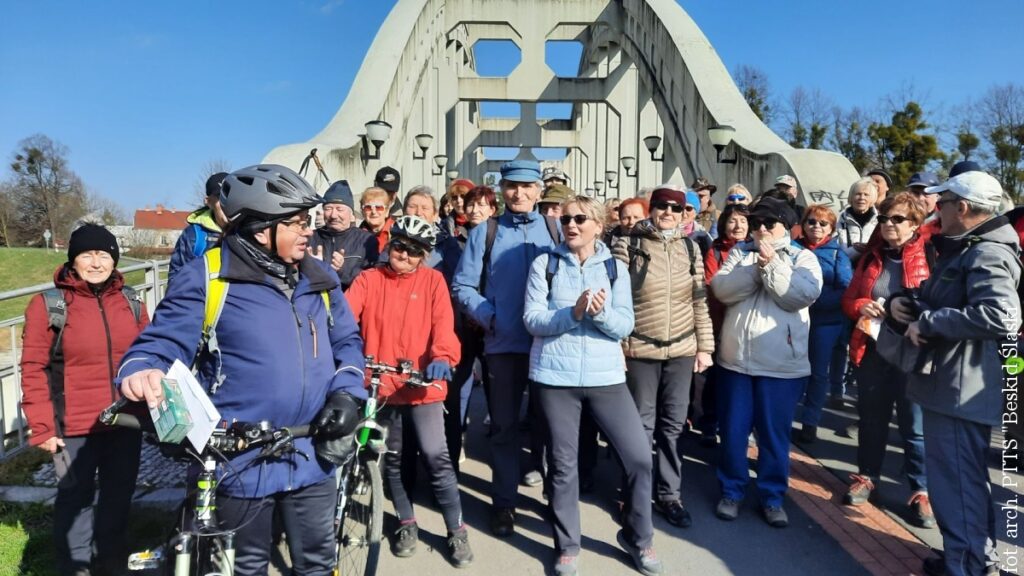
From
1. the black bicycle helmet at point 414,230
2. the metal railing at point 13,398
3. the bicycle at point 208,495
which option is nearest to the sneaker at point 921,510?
the black bicycle helmet at point 414,230

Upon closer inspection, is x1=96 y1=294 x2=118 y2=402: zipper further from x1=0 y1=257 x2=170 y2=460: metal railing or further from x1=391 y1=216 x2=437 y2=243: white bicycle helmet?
x1=391 y1=216 x2=437 y2=243: white bicycle helmet

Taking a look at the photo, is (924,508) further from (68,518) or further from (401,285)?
(68,518)

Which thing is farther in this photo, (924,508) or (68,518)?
(924,508)

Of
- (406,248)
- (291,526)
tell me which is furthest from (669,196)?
(291,526)

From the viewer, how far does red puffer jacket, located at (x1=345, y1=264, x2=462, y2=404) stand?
3631 millimetres

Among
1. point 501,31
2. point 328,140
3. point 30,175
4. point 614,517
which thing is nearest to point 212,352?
point 614,517

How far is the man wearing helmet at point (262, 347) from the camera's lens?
219 cm

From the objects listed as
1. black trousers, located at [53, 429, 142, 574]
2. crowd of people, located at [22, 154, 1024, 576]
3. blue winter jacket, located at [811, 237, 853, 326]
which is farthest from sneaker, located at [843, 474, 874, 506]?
black trousers, located at [53, 429, 142, 574]

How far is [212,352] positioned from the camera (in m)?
2.22

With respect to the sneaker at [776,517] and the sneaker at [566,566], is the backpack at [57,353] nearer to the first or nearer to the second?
the sneaker at [566,566]

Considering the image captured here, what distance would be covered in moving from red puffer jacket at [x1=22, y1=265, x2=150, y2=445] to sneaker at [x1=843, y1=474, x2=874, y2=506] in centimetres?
460

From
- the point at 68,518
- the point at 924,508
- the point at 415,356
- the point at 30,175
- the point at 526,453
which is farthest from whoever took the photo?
the point at 30,175

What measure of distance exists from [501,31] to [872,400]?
31.7 m

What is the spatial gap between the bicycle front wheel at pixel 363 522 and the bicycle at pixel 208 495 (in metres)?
0.95
